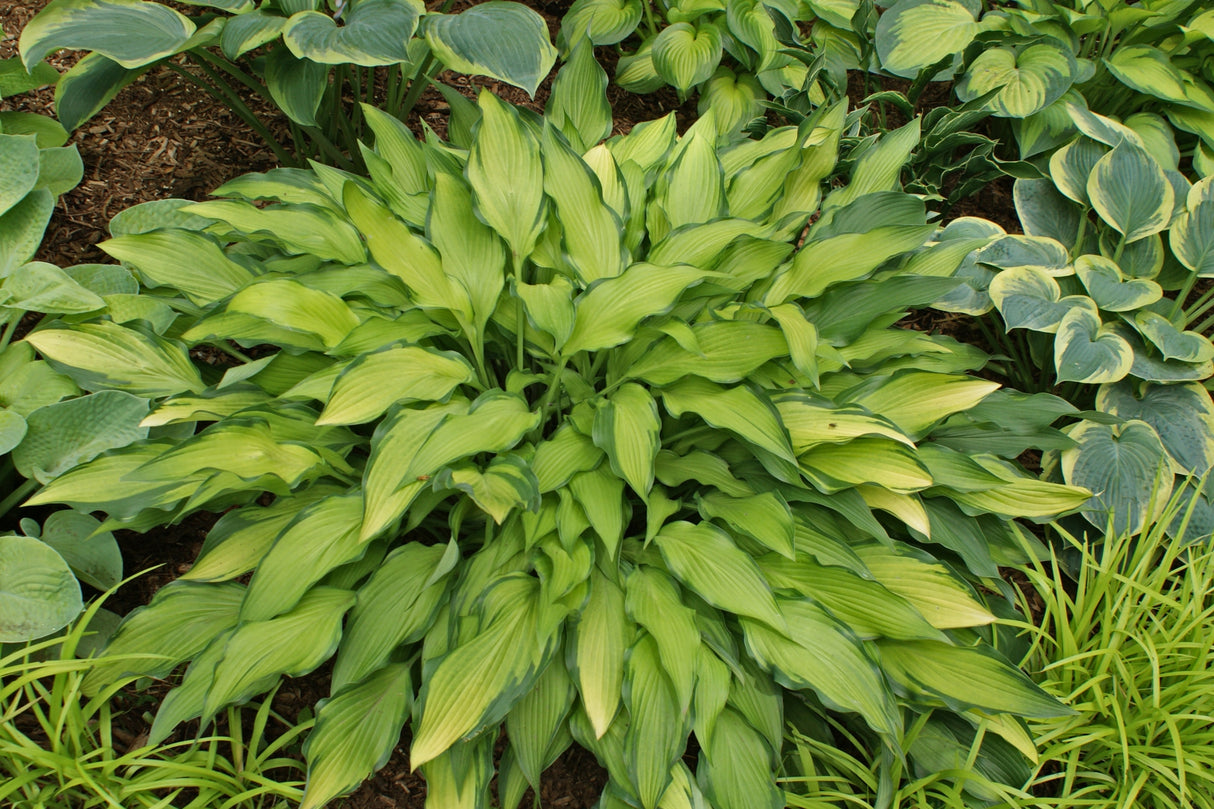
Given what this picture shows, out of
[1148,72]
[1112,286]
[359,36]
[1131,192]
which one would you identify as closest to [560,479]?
[359,36]

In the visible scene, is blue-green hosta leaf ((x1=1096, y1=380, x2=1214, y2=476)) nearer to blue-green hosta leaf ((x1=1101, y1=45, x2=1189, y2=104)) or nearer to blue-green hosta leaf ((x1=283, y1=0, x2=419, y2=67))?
blue-green hosta leaf ((x1=1101, y1=45, x2=1189, y2=104))

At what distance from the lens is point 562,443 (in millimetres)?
1696

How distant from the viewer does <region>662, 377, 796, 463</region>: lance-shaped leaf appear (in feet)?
5.29

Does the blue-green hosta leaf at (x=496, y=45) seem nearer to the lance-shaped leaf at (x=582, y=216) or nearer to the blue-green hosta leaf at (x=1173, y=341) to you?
the lance-shaped leaf at (x=582, y=216)

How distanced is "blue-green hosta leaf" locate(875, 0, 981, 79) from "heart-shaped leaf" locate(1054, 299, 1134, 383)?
973 millimetres

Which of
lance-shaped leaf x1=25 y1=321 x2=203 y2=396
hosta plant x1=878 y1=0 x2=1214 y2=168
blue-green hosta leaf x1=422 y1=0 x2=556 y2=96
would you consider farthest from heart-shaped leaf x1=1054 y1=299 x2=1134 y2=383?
lance-shaped leaf x1=25 y1=321 x2=203 y2=396

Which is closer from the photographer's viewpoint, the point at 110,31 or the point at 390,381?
the point at 390,381

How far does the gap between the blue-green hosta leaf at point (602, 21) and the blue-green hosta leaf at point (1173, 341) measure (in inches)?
72.0

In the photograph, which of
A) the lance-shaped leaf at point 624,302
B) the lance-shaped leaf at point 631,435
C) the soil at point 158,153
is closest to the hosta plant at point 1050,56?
the soil at point 158,153

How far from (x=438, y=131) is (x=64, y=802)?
220 centimetres

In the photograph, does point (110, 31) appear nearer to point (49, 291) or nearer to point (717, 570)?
point (49, 291)

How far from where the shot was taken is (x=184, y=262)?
1.97 meters

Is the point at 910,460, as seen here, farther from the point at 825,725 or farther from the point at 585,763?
the point at 585,763

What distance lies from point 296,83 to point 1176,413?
8.11 feet
